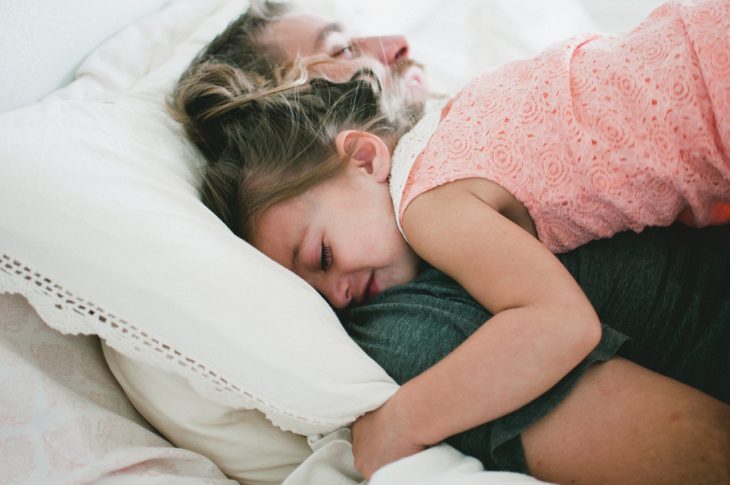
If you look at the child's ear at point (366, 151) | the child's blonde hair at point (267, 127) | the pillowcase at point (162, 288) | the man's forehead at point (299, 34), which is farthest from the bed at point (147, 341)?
the man's forehead at point (299, 34)

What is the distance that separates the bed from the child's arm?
36 mm

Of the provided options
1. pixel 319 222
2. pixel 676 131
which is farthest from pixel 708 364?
pixel 319 222

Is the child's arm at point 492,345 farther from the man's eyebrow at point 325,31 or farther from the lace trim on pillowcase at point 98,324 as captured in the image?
the man's eyebrow at point 325,31

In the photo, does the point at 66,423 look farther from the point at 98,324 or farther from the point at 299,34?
the point at 299,34

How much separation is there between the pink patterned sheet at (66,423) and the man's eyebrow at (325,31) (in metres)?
0.77

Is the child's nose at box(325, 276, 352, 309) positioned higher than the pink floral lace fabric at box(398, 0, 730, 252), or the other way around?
the pink floral lace fabric at box(398, 0, 730, 252)

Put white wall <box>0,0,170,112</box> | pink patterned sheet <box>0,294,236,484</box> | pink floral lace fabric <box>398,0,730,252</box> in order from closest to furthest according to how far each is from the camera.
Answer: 1. pink patterned sheet <box>0,294,236,484</box>
2. pink floral lace fabric <box>398,0,730,252</box>
3. white wall <box>0,0,170,112</box>

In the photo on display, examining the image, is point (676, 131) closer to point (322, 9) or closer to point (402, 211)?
point (402, 211)

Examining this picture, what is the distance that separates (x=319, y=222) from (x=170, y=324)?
27 cm

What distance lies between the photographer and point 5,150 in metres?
0.66

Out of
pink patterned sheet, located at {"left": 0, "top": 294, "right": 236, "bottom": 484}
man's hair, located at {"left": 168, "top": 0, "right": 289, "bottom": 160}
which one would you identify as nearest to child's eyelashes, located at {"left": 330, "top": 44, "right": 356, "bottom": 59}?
man's hair, located at {"left": 168, "top": 0, "right": 289, "bottom": 160}

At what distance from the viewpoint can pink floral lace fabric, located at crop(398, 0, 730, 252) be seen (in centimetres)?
77

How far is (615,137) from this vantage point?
78cm

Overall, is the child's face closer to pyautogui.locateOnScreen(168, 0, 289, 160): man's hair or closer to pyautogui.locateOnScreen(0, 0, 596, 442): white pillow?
pyautogui.locateOnScreen(0, 0, 596, 442): white pillow
